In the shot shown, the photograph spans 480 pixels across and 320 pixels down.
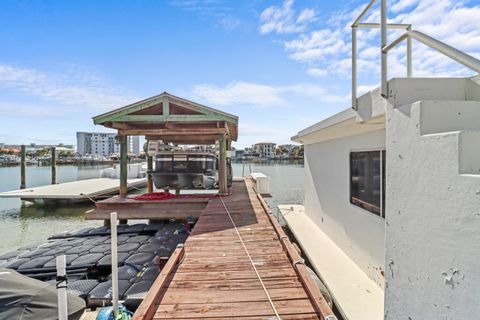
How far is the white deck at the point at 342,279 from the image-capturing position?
347cm

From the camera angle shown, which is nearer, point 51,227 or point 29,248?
point 29,248

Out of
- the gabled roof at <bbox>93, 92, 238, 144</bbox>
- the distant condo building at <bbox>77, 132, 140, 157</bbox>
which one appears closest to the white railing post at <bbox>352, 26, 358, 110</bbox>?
the gabled roof at <bbox>93, 92, 238, 144</bbox>

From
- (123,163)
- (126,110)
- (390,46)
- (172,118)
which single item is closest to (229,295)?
(390,46)

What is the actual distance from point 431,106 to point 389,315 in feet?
4.97

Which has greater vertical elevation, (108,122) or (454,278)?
→ (108,122)

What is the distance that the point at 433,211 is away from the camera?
158 centimetres

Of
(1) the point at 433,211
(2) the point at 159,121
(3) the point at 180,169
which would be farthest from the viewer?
(3) the point at 180,169

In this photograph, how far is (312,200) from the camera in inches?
309

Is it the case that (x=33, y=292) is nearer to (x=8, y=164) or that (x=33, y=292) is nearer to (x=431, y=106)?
(x=431, y=106)

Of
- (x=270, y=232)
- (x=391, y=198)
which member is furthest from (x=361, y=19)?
(x=270, y=232)

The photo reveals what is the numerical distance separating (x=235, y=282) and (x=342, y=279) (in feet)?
6.73

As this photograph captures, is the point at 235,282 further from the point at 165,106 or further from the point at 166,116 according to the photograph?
the point at 165,106

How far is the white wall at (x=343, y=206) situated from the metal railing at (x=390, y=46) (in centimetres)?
138

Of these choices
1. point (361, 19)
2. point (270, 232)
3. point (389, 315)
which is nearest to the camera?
point (389, 315)
